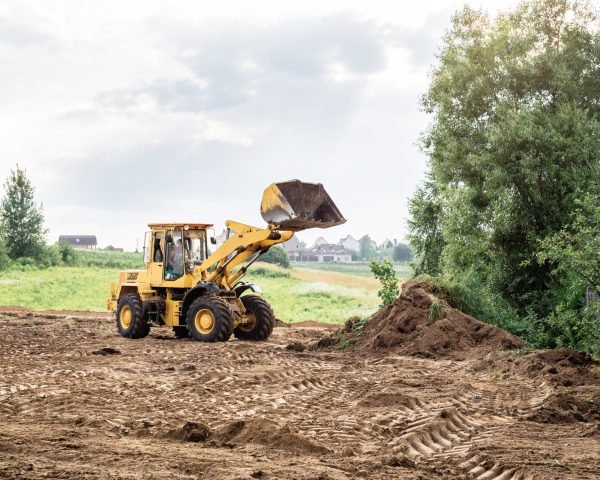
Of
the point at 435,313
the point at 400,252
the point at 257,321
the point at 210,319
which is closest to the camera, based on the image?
the point at 435,313

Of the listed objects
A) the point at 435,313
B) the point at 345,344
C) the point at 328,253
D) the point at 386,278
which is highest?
the point at 328,253

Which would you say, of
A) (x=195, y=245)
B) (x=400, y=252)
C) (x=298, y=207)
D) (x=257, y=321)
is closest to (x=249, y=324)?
(x=257, y=321)

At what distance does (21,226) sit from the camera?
60.6m

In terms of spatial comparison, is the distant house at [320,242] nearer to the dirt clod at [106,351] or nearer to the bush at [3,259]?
the bush at [3,259]

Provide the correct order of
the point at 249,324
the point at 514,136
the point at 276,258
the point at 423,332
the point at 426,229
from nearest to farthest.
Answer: the point at 423,332
the point at 249,324
the point at 514,136
the point at 426,229
the point at 276,258

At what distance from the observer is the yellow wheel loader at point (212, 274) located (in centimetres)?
1931

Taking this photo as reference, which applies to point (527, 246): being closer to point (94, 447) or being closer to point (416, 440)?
point (416, 440)

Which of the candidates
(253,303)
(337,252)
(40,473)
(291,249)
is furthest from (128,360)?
(337,252)

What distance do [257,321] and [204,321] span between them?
1.55m

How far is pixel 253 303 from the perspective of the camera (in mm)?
20922

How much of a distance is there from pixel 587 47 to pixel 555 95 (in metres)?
2.12

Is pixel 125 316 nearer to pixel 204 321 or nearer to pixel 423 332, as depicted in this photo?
pixel 204 321

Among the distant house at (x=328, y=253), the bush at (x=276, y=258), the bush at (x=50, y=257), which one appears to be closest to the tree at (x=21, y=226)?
the bush at (x=50, y=257)

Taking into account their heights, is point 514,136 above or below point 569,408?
above
